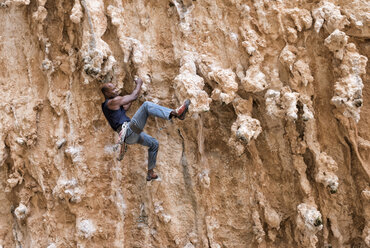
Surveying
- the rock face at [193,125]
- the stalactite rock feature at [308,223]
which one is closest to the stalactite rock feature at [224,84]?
the rock face at [193,125]

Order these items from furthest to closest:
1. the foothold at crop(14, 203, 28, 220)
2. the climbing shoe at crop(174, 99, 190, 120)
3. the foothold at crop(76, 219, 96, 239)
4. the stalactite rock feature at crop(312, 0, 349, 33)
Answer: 1. the foothold at crop(14, 203, 28, 220)
2. the foothold at crop(76, 219, 96, 239)
3. the stalactite rock feature at crop(312, 0, 349, 33)
4. the climbing shoe at crop(174, 99, 190, 120)

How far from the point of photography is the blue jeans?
4395 millimetres

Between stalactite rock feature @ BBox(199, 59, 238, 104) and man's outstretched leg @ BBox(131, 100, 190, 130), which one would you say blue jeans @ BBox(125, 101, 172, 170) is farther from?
stalactite rock feature @ BBox(199, 59, 238, 104)

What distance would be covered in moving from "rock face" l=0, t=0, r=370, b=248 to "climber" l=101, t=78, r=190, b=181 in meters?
0.28

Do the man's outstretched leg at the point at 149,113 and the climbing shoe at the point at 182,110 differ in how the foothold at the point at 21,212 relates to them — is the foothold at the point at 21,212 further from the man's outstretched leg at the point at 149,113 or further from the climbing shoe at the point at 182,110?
the climbing shoe at the point at 182,110

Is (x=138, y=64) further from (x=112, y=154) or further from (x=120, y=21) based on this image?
(x=112, y=154)

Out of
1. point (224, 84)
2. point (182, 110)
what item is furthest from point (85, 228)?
point (224, 84)

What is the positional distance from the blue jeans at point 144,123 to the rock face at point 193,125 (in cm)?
39

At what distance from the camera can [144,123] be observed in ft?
14.9

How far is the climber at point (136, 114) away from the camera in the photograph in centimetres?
440

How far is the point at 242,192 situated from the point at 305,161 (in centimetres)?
99

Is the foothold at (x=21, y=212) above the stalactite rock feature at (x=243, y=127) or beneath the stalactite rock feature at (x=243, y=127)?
beneath

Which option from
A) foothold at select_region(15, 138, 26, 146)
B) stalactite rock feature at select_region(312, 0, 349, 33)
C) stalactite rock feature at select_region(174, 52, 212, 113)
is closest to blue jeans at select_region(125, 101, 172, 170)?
stalactite rock feature at select_region(174, 52, 212, 113)

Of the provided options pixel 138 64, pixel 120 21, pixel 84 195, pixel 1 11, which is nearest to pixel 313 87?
pixel 138 64
